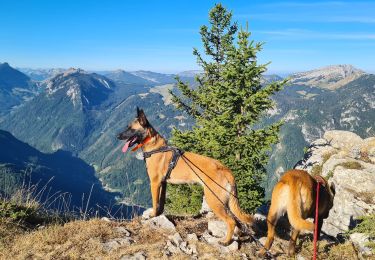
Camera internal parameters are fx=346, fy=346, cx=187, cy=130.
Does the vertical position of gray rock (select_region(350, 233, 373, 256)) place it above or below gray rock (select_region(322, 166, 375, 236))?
above

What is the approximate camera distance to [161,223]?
855 centimetres

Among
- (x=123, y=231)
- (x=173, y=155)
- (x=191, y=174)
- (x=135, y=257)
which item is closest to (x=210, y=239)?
(x=191, y=174)

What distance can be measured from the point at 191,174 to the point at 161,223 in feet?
4.86

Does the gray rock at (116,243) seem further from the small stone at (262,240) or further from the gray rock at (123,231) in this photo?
the small stone at (262,240)

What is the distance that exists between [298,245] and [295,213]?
198 cm

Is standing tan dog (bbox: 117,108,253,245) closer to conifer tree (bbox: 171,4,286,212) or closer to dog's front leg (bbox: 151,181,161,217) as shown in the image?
dog's front leg (bbox: 151,181,161,217)

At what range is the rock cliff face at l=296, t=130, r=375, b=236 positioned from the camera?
46.5 feet

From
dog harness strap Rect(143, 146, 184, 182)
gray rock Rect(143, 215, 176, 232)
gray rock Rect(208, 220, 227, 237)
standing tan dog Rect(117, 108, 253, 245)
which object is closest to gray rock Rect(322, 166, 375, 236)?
gray rock Rect(208, 220, 227, 237)

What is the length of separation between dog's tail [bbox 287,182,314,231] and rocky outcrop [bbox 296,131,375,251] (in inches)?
67.8

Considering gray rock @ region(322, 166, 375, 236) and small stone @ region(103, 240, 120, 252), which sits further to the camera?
gray rock @ region(322, 166, 375, 236)

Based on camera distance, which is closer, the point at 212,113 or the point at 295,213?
the point at 295,213

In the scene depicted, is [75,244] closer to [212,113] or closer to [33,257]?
[33,257]

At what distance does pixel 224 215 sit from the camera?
754 centimetres

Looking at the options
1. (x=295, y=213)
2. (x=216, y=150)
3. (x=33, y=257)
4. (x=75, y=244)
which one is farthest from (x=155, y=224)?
(x=216, y=150)
